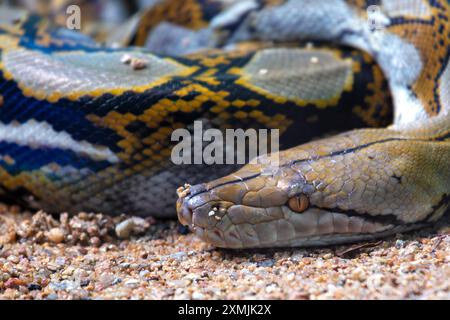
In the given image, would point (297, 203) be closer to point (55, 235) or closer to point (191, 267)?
point (191, 267)

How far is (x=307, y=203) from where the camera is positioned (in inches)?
104

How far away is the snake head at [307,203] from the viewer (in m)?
2.60

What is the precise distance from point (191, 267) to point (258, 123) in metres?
1.06

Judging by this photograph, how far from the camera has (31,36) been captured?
3.90 m

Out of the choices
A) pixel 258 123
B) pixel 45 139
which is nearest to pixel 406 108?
pixel 258 123

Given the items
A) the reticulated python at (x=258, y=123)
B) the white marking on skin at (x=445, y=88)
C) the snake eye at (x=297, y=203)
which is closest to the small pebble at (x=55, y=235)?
the reticulated python at (x=258, y=123)

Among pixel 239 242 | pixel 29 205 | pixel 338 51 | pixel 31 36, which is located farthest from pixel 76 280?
pixel 338 51

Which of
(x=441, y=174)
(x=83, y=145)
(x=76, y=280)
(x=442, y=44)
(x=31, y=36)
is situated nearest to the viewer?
(x=76, y=280)

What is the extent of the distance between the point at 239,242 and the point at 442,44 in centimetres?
209

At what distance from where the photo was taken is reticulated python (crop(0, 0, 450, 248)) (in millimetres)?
2658

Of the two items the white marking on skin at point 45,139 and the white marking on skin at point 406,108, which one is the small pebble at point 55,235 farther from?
the white marking on skin at point 406,108

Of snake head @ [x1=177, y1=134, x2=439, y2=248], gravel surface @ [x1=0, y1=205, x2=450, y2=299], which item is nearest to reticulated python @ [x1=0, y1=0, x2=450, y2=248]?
snake head @ [x1=177, y1=134, x2=439, y2=248]

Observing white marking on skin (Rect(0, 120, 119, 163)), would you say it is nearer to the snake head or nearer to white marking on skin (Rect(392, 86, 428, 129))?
the snake head

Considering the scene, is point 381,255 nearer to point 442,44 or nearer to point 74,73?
point 442,44
